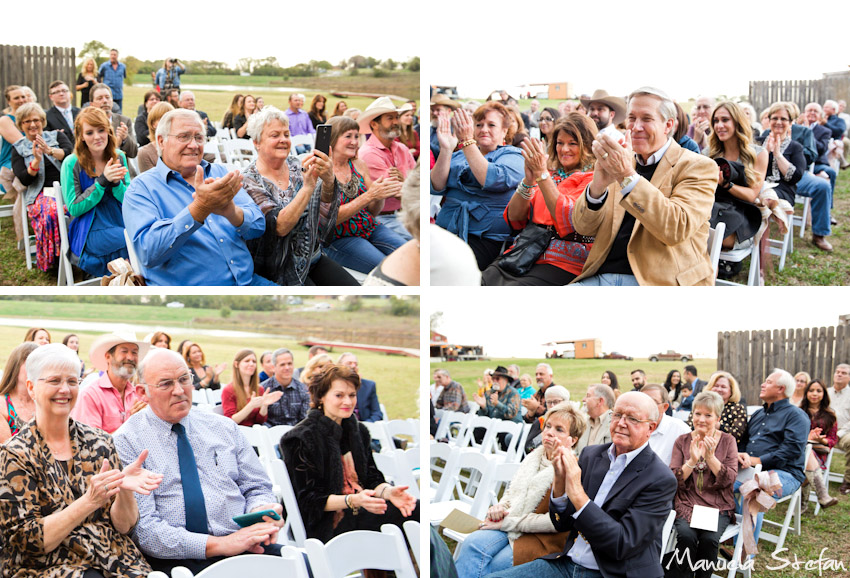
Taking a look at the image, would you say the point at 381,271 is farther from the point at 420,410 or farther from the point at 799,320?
the point at 799,320

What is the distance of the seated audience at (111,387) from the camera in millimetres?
3111

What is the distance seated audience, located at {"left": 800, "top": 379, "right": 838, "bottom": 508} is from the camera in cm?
340

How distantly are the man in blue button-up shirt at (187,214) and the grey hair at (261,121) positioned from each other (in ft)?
0.59

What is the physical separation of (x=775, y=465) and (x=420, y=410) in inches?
62.8

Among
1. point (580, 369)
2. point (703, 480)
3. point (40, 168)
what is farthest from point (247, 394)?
point (703, 480)

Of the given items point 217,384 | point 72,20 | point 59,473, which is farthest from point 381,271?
point 72,20

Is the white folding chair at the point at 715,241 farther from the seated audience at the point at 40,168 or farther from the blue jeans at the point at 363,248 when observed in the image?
the seated audience at the point at 40,168

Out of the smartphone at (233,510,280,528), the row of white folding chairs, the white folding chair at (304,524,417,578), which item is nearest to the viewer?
the row of white folding chairs

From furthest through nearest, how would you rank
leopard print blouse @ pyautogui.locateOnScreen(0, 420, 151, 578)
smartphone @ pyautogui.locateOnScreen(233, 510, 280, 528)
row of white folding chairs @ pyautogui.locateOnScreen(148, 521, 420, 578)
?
1. smartphone @ pyautogui.locateOnScreen(233, 510, 280, 528)
2. leopard print blouse @ pyautogui.locateOnScreen(0, 420, 151, 578)
3. row of white folding chairs @ pyautogui.locateOnScreen(148, 521, 420, 578)

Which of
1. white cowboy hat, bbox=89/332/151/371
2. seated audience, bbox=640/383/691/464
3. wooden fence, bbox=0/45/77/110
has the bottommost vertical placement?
seated audience, bbox=640/383/691/464

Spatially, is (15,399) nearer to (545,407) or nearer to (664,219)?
(545,407)

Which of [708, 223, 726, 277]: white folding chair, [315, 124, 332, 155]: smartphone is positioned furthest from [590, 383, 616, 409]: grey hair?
[315, 124, 332, 155]: smartphone

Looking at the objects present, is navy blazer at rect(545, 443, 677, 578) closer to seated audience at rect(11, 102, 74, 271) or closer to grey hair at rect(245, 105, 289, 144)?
grey hair at rect(245, 105, 289, 144)

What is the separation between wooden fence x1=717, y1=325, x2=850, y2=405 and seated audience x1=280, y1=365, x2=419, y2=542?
154cm
